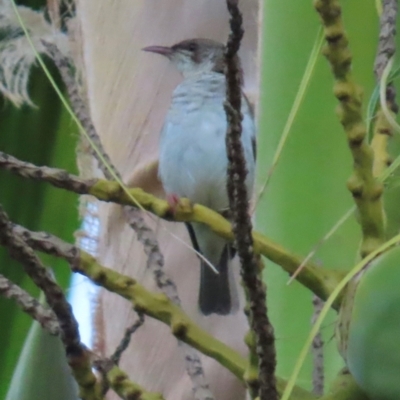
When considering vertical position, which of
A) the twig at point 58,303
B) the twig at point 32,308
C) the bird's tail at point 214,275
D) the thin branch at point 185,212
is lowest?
the bird's tail at point 214,275

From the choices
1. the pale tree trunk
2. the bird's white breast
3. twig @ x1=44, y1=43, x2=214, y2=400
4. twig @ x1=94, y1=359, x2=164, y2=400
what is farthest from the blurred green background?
twig @ x1=94, y1=359, x2=164, y2=400

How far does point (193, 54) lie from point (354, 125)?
826 mm

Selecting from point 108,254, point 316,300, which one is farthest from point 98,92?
point 316,300

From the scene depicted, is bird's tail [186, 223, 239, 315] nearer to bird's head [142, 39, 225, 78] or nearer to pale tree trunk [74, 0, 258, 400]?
pale tree trunk [74, 0, 258, 400]

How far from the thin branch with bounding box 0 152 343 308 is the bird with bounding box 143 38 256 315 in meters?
0.65

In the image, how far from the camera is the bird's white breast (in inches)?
38.8

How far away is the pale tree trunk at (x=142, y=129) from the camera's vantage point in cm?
69

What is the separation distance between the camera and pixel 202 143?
Result: 1021mm

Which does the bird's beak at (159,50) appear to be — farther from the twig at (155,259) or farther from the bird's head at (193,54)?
the twig at (155,259)

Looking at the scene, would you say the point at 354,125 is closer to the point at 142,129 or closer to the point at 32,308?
the point at 32,308

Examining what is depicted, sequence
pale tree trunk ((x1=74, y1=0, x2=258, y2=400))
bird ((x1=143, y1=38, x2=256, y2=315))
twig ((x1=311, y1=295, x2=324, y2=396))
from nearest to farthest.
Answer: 1. twig ((x1=311, y1=295, x2=324, y2=396))
2. pale tree trunk ((x1=74, y1=0, x2=258, y2=400))
3. bird ((x1=143, y1=38, x2=256, y2=315))

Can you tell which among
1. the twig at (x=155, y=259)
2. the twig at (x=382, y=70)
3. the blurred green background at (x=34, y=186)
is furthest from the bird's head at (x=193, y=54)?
the twig at (x=382, y=70)

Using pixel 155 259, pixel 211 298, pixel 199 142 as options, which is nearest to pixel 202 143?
pixel 199 142

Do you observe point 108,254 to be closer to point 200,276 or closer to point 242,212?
point 200,276
